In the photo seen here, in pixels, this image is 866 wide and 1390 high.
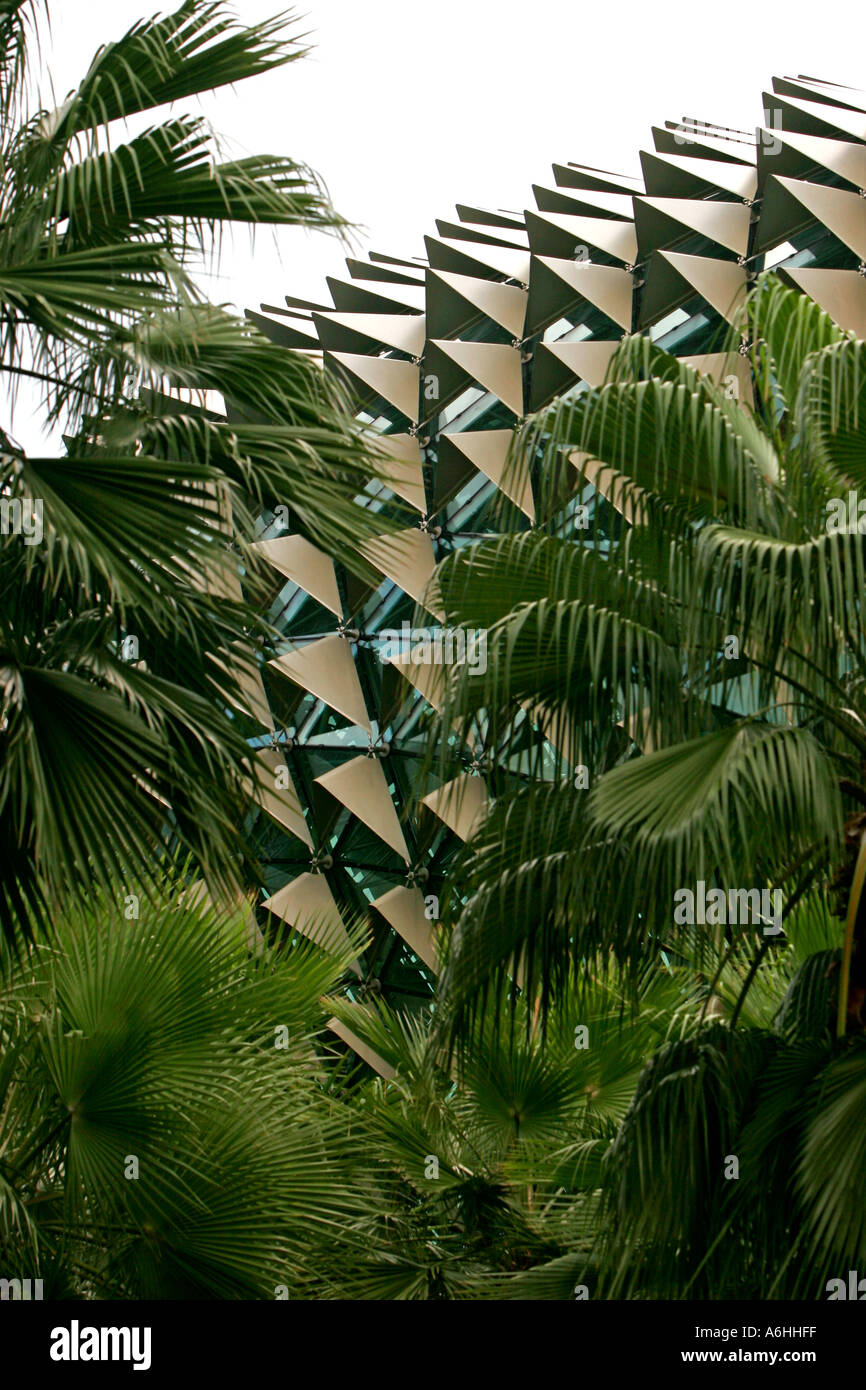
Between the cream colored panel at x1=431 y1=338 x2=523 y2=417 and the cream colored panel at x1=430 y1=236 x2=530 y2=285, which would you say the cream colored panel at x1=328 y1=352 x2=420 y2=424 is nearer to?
the cream colored panel at x1=431 y1=338 x2=523 y2=417

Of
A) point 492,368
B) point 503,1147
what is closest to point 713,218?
point 492,368

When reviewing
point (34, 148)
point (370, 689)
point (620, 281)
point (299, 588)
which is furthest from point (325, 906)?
point (34, 148)

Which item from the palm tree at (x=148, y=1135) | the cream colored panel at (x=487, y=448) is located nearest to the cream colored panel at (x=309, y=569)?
the cream colored panel at (x=487, y=448)

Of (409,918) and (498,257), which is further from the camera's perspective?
(498,257)

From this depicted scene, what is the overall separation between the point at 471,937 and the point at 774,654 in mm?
1721

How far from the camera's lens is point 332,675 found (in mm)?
19312

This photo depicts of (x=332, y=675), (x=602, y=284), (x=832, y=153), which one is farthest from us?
(x=332, y=675)

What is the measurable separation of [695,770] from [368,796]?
43.7 ft

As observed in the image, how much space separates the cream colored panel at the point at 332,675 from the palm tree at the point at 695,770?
12.3 m

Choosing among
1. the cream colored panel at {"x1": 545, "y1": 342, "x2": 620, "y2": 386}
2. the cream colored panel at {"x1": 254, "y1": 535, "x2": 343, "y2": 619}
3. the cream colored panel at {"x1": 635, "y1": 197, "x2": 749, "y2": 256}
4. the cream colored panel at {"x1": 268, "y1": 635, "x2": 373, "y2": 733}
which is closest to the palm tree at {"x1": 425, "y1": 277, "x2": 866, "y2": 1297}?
the cream colored panel at {"x1": 545, "y1": 342, "x2": 620, "y2": 386}

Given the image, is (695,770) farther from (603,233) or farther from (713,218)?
(603,233)

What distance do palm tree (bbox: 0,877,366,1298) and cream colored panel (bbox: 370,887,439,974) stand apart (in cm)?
1005

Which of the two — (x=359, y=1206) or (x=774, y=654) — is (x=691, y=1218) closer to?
(x=774, y=654)

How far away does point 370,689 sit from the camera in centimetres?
1950
